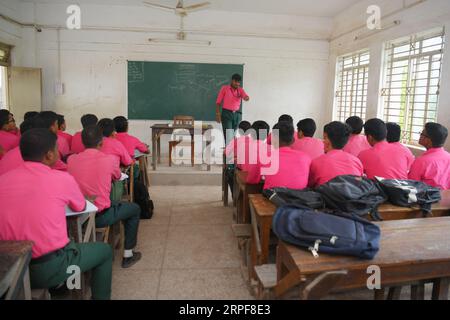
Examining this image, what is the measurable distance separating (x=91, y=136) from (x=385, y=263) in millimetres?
2096

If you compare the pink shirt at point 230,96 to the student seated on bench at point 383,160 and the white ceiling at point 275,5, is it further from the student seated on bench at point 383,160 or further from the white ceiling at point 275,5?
the student seated on bench at point 383,160

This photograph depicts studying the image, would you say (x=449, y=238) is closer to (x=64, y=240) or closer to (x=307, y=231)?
(x=307, y=231)

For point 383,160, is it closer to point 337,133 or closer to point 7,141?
point 337,133

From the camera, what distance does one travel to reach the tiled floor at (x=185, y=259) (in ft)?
7.76

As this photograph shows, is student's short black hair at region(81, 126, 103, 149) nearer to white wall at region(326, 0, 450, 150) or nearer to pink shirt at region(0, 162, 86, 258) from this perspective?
pink shirt at region(0, 162, 86, 258)

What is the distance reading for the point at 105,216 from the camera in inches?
99.1

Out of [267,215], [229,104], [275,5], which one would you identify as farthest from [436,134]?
[275,5]

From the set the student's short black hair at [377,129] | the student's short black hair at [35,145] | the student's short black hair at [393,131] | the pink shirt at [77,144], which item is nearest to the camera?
the student's short black hair at [35,145]

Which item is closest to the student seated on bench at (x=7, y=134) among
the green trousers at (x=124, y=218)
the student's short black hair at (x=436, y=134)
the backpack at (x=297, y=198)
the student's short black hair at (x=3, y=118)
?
the student's short black hair at (x=3, y=118)

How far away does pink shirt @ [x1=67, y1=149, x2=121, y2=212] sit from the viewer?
2.41m

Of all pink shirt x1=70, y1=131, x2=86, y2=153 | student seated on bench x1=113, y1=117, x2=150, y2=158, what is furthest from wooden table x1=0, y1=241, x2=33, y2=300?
pink shirt x1=70, y1=131, x2=86, y2=153

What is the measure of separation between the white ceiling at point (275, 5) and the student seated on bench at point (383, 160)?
419 cm

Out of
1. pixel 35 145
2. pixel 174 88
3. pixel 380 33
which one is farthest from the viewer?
pixel 174 88

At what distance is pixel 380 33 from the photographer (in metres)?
5.62
